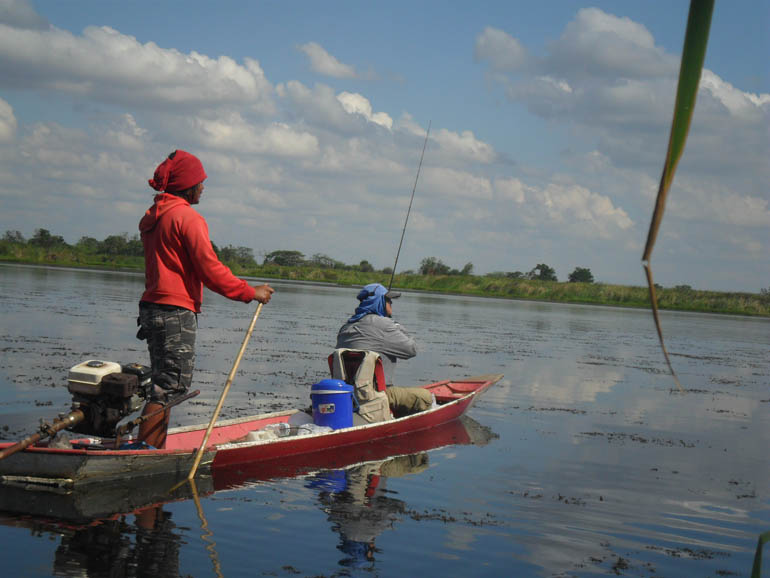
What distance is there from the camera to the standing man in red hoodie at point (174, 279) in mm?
5836

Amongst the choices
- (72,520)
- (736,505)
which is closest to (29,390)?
(72,520)

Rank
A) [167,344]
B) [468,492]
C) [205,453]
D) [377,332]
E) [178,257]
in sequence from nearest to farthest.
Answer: [167,344]
[178,257]
[205,453]
[468,492]
[377,332]

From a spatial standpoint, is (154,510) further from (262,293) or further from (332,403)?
(332,403)

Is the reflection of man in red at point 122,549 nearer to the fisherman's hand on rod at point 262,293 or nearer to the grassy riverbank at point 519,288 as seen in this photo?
the fisherman's hand on rod at point 262,293

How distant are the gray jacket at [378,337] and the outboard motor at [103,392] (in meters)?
3.17

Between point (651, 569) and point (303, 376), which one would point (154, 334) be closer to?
point (651, 569)

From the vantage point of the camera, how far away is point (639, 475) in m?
8.39

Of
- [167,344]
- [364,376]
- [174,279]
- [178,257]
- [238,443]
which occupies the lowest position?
[238,443]

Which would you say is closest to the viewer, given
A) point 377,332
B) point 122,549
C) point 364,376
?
point 122,549

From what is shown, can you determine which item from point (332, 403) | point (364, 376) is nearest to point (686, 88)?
point (332, 403)

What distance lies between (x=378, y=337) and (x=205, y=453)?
268 centimetres

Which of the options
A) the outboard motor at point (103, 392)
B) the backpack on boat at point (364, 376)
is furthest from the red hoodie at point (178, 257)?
the backpack on boat at point (364, 376)

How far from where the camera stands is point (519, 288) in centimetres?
7350

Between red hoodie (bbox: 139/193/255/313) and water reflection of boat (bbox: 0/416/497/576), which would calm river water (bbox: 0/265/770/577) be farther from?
red hoodie (bbox: 139/193/255/313)
